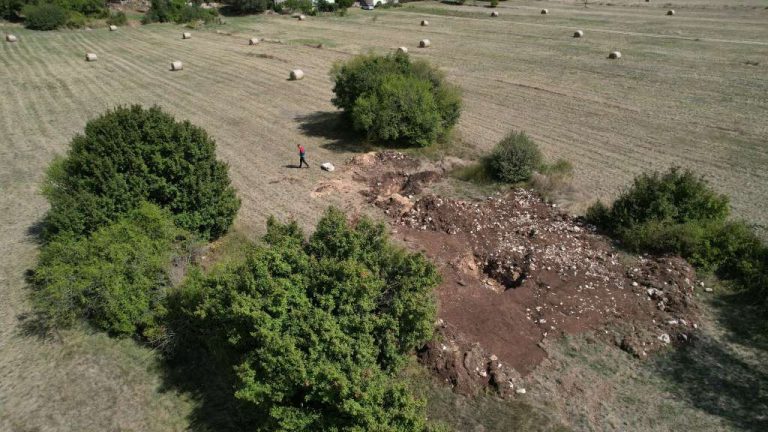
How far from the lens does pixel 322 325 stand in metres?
8.88

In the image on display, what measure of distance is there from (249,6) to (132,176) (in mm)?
55642

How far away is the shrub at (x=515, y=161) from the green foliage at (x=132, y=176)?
34.3 ft

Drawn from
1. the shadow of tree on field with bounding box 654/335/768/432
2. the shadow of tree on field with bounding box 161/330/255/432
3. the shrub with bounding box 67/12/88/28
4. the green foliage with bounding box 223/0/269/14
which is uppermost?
the green foliage with bounding box 223/0/269/14

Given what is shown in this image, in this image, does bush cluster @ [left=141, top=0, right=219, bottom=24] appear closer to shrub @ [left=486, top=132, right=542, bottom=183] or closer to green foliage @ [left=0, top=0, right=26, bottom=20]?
green foliage @ [left=0, top=0, right=26, bottom=20]

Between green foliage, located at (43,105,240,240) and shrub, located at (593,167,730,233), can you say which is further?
shrub, located at (593,167,730,233)

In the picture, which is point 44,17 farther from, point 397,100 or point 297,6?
point 397,100

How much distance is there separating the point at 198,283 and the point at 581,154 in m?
16.8

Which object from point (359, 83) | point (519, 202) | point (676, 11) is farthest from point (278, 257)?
point (676, 11)

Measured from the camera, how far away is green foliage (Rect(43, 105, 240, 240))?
13969mm

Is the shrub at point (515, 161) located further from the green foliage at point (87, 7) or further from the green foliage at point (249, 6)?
the green foliage at point (87, 7)

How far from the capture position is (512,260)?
556 inches

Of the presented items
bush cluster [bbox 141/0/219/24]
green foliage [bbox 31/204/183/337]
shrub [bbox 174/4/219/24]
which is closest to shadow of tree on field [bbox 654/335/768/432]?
green foliage [bbox 31/204/183/337]

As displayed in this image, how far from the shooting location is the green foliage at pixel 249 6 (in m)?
62.3

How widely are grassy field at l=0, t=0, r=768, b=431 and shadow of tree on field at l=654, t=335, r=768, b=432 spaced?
21.1 inches
